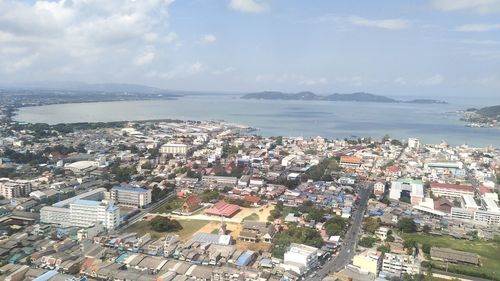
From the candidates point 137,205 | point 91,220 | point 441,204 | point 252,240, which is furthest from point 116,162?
point 441,204

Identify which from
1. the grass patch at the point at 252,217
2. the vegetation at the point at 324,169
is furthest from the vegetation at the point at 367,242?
the vegetation at the point at 324,169

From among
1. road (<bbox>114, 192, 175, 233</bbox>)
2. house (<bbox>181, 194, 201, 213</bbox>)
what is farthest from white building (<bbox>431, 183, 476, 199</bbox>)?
road (<bbox>114, 192, 175, 233</bbox>)

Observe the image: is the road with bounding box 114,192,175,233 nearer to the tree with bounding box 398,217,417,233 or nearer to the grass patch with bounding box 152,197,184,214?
the grass patch with bounding box 152,197,184,214

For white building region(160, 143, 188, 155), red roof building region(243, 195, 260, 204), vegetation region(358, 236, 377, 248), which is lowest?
vegetation region(358, 236, 377, 248)

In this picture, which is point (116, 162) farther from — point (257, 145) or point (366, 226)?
point (366, 226)

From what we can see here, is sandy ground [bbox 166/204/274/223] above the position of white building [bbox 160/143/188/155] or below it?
below

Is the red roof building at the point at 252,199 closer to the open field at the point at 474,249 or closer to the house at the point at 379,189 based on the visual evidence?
the house at the point at 379,189

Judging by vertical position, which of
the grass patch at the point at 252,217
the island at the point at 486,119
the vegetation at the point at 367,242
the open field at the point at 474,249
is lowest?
the open field at the point at 474,249

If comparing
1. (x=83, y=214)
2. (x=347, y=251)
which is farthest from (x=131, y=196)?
(x=347, y=251)
